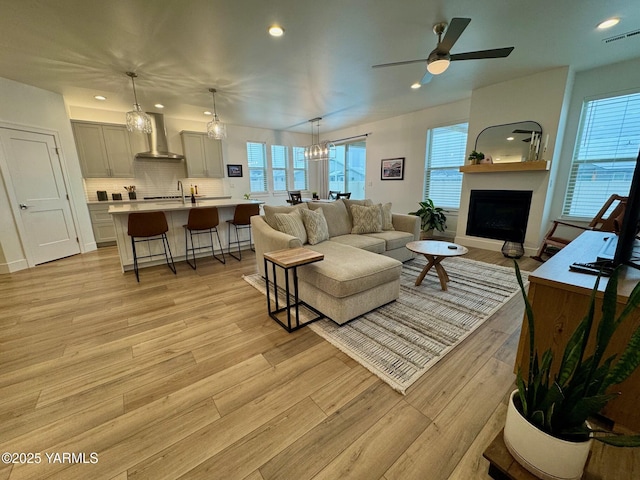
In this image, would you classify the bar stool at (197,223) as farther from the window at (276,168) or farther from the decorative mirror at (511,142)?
the decorative mirror at (511,142)

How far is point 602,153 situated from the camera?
12.2 feet

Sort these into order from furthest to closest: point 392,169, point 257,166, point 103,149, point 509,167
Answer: point 257,166, point 392,169, point 103,149, point 509,167

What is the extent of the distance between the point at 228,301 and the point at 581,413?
271 centimetres

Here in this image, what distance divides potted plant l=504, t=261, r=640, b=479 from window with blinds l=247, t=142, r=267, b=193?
23.8ft

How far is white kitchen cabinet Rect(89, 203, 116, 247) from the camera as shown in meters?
5.15

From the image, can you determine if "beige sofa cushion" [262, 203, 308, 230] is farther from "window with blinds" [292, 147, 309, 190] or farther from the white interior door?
"window with blinds" [292, 147, 309, 190]

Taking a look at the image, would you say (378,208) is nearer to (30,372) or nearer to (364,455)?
(364,455)

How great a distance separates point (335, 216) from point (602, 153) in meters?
4.06

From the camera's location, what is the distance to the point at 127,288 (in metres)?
3.17

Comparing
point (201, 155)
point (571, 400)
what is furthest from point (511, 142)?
point (201, 155)

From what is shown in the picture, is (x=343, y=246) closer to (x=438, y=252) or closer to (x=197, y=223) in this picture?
(x=438, y=252)

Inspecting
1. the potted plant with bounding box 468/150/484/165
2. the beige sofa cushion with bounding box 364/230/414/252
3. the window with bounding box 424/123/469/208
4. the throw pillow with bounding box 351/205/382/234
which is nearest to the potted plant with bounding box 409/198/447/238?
the window with bounding box 424/123/469/208

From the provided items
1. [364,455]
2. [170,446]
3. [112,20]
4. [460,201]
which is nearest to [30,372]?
[170,446]

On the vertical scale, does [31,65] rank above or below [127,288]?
above
